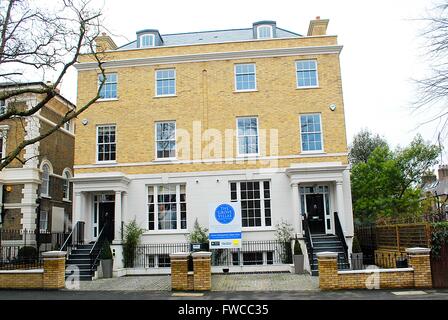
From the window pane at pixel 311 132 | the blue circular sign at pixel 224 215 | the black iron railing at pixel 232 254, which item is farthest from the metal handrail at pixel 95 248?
the window pane at pixel 311 132

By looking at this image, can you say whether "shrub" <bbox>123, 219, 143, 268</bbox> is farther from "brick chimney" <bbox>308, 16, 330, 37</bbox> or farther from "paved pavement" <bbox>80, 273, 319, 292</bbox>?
"brick chimney" <bbox>308, 16, 330, 37</bbox>

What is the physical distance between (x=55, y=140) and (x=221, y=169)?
1356cm

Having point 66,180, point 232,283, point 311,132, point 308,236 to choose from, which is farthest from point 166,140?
point 66,180

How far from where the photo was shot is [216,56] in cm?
2166

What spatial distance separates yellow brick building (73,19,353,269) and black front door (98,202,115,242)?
0.06 m

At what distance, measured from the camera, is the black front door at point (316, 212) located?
787 inches

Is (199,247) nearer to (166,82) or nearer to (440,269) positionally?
(166,82)

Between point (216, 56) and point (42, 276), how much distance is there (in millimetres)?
13225

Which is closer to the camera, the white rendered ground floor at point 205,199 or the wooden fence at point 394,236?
the wooden fence at point 394,236

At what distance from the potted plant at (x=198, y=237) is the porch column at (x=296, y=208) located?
4.16 m

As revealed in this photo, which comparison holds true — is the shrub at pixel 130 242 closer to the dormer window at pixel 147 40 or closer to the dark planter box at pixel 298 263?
the dark planter box at pixel 298 263

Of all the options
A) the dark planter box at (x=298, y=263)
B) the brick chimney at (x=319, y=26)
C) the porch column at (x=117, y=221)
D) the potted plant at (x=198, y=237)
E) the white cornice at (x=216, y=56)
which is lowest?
the dark planter box at (x=298, y=263)

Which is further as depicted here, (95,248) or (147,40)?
(147,40)

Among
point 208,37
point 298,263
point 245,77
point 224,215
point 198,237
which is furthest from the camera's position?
point 208,37
